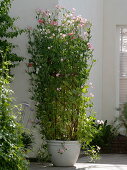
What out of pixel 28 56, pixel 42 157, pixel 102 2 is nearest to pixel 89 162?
pixel 42 157

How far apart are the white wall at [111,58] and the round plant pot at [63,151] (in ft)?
8.90

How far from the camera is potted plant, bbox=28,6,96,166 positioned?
7.51 meters

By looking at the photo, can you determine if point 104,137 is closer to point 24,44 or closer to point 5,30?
point 24,44

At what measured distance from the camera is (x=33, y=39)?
26.4ft

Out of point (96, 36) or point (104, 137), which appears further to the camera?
point (96, 36)

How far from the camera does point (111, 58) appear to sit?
1028cm

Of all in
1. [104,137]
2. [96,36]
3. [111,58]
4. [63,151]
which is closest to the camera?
[63,151]

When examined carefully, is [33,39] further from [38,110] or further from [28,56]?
[38,110]

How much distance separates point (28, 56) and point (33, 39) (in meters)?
0.29

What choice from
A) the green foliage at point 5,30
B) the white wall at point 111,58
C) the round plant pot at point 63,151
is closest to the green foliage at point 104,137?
the white wall at point 111,58

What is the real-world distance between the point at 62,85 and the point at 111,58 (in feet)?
9.64

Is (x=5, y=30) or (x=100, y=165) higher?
(x=5, y=30)

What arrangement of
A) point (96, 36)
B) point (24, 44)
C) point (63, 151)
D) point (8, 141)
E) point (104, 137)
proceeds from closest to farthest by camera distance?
1. point (8, 141)
2. point (63, 151)
3. point (24, 44)
4. point (104, 137)
5. point (96, 36)

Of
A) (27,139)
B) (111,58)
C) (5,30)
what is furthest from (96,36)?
(27,139)
